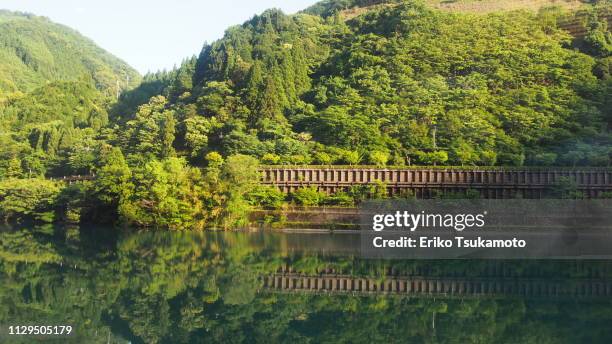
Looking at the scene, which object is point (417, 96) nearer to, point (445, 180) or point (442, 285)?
point (445, 180)

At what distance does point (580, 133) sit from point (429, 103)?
15031 mm

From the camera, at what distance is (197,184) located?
54.2 m

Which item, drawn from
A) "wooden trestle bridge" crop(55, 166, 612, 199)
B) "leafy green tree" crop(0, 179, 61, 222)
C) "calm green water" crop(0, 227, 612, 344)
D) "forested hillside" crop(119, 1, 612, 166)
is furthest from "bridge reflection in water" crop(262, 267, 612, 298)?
"leafy green tree" crop(0, 179, 61, 222)

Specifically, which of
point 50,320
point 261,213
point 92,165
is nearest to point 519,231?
point 261,213

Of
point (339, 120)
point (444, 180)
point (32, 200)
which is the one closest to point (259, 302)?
point (444, 180)

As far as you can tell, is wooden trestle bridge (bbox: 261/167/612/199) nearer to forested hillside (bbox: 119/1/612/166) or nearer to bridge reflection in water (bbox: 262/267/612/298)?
forested hillside (bbox: 119/1/612/166)

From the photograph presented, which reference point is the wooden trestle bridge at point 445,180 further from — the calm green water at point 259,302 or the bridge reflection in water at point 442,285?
the bridge reflection in water at point 442,285

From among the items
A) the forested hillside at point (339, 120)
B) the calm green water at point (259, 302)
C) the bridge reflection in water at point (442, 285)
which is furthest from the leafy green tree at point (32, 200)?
the bridge reflection in water at point (442, 285)

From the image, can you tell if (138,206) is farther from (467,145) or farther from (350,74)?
(350,74)

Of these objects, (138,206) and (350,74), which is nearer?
(138,206)

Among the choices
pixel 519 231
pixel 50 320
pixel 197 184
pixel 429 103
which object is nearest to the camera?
pixel 50 320

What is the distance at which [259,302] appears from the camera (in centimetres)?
2455

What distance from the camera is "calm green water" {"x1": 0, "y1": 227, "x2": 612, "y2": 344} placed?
66.5ft

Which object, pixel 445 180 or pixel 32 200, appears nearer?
pixel 445 180
